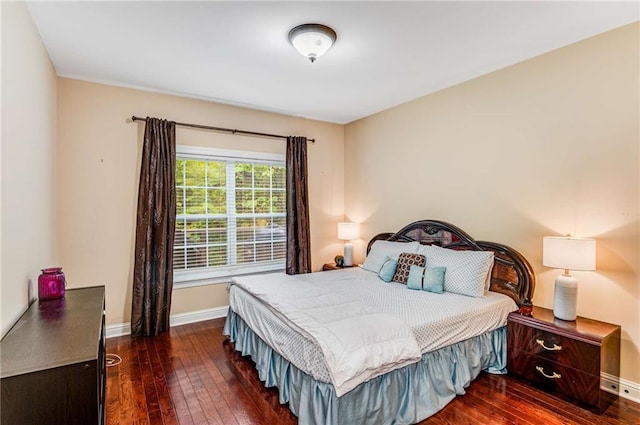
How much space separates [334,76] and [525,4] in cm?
165

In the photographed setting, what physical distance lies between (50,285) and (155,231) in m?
1.40

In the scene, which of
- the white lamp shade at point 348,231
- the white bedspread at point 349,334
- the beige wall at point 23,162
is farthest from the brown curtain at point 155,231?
the white lamp shade at point 348,231

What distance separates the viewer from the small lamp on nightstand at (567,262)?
231 cm

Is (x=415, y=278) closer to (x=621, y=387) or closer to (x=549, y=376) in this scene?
(x=549, y=376)

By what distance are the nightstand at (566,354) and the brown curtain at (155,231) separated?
3.38 metres

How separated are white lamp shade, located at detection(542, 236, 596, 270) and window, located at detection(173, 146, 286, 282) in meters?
3.17

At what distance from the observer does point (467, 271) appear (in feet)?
9.63

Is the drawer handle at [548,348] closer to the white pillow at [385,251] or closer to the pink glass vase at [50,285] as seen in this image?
the white pillow at [385,251]

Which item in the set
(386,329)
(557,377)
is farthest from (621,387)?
(386,329)

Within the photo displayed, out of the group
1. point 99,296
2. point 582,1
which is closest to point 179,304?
point 99,296

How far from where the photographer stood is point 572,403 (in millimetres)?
2307

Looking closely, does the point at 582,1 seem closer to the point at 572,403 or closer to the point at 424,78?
the point at 424,78

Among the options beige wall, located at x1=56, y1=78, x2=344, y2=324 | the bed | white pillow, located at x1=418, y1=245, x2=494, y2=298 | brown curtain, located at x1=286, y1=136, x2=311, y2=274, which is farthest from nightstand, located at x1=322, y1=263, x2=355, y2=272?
white pillow, located at x1=418, y1=245, x2=494, y2=298

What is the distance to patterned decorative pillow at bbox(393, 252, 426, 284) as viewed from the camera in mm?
3297
